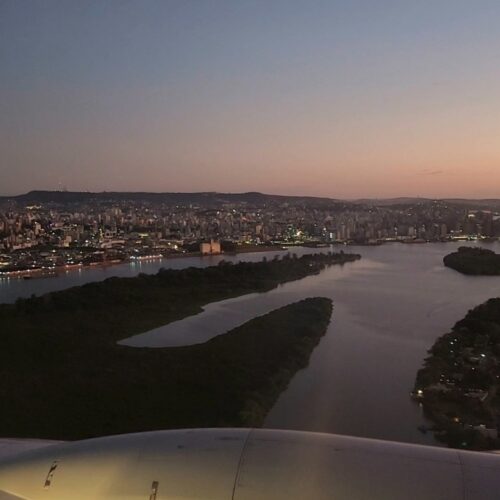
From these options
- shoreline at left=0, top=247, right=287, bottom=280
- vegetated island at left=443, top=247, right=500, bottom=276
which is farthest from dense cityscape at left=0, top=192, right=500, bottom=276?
vegetated island at left=443, top=247, right=500, bottom=276

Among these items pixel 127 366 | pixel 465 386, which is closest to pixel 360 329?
pixel 465 386

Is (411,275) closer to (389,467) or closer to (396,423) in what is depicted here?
(396,423)

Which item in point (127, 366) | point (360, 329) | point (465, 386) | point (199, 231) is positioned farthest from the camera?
point (199, 231)

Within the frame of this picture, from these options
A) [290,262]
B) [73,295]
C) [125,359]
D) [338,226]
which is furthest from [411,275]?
[338,226]

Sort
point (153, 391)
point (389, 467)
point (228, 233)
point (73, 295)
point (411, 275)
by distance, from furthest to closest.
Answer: point (228, 233) → point (411, 275) → point (73, 295) → point (153, 391) → point (389, 467)

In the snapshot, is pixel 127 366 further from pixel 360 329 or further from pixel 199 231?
pixel 199 231

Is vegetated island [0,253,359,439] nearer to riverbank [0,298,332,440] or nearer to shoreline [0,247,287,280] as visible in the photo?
riverbank [0,298,332,440]
